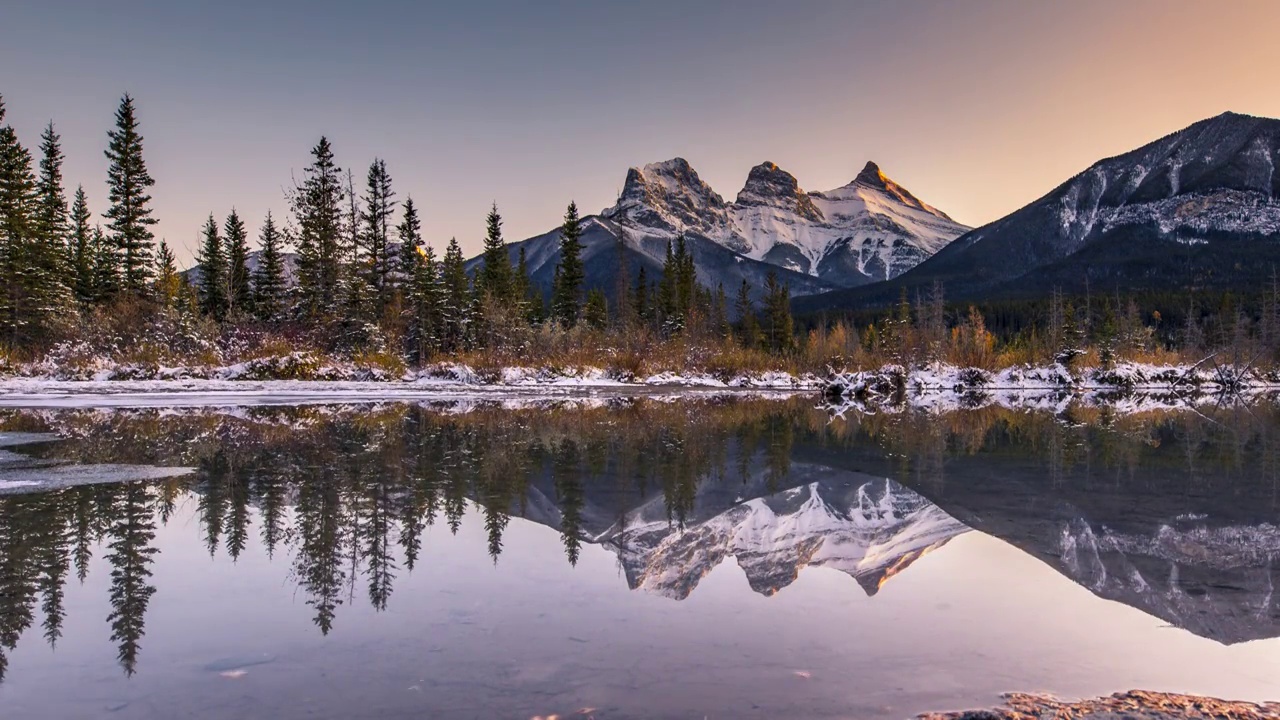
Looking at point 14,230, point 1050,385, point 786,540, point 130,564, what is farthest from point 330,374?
point 1050,385

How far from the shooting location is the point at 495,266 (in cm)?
6650

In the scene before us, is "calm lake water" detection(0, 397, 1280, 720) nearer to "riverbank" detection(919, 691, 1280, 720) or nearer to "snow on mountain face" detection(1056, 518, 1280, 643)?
"snow on mountain face" detection(1056, 518, 1280, 643)

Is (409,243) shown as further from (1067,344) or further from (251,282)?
(1067,344)

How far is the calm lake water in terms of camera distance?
3.94 meters

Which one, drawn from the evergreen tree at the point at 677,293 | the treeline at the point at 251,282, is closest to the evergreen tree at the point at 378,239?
the treeline at the point at 251,282

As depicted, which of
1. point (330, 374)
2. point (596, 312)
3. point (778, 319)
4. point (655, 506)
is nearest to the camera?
point (655, 506)

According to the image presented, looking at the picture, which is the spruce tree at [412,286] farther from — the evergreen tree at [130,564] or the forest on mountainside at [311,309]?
the evergreen tree at [130,564]

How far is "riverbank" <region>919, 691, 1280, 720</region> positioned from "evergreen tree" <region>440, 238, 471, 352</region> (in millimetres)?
40741

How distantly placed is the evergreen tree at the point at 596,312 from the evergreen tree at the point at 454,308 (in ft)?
33.6

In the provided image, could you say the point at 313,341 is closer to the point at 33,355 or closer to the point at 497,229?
the point at 33,355

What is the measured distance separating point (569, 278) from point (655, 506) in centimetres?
5919

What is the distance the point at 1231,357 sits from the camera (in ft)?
201

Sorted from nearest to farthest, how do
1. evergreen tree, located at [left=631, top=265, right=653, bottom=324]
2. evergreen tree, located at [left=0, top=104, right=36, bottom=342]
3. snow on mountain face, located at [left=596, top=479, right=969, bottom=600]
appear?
snow on mountain face, located at [left=596, top=479, right=969, bottom=600] < evergreen tree, located at [left=0, top=104, right=36, bottom=342] < evergreen tree, located at [left=631, top=265, right=653, bottom=324]

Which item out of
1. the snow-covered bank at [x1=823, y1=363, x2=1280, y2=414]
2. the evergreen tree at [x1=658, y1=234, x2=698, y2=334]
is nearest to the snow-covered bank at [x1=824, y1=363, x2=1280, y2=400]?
the snow-covered bank at [x1=823, y1=363, x2=1280, y2=414]
